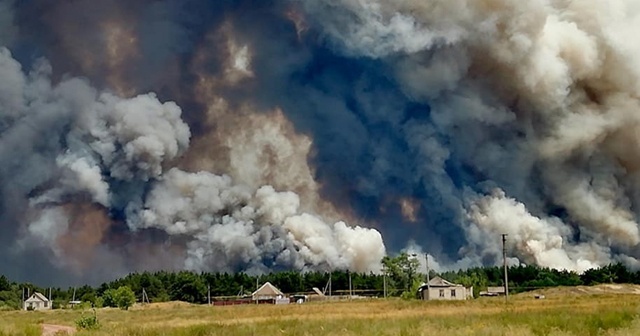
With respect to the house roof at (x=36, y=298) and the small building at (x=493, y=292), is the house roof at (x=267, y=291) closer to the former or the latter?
the small building at (x=493, y=292)

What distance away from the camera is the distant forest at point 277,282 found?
434 ft

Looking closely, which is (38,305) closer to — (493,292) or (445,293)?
(445,293)

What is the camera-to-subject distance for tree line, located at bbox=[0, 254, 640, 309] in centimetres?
12511

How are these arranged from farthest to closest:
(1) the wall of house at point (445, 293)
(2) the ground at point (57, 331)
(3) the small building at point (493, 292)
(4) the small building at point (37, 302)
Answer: (4) the small building at point (37, 302)
(3) the small building at point (493, 292)
(1) the wall of house at point (445, 293)
(2) the ground at point (57, 331)

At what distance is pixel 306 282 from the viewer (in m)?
154

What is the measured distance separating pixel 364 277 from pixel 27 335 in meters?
128

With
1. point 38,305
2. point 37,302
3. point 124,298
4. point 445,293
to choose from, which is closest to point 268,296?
point 445,293

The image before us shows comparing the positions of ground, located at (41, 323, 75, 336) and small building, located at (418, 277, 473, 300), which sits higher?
small building, located at (418, 277, 473, 300)

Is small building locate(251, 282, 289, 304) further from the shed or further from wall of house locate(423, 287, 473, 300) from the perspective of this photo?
wall of house locate(423, 287, 473, 300)

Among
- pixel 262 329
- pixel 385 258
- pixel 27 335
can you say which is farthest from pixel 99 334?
pixel 385 258

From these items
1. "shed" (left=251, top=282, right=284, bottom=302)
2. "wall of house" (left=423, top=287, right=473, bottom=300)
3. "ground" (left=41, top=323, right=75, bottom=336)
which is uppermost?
"shed" (left=251, top=282, right=284, bottom=302)

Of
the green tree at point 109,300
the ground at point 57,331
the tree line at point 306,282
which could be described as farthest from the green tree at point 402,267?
the ground at point 57,331

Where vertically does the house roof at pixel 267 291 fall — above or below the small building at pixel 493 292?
above

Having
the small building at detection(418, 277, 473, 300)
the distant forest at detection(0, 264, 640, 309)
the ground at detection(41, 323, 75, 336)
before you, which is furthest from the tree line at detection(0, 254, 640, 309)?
the ground at detection(41, 323, 75, 336)
